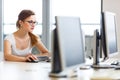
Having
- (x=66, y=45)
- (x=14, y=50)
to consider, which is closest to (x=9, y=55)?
(x=14, y=50)

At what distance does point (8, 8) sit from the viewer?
514 cm

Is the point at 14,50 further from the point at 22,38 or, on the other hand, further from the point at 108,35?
the point at 108,35

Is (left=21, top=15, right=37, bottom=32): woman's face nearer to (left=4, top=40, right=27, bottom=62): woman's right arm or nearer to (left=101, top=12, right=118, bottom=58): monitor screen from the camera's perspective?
(left=4, top=40, right=27, bottom=62): woman's right arm

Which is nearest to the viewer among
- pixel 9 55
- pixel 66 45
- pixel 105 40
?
pixel 66 45

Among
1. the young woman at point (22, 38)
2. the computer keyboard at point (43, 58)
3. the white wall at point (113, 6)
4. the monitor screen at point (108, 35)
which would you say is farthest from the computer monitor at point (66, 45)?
the white wall at point (113, 6)

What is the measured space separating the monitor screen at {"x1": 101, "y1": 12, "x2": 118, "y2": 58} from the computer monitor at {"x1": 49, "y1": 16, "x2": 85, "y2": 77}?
0.37 meters

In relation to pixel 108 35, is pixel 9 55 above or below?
below

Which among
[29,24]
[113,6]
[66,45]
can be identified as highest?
[113,6]

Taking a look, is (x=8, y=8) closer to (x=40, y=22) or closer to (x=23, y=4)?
(x=23, y=4)

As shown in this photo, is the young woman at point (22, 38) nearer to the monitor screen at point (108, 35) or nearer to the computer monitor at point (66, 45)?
the monitor screen at point (108, 35)

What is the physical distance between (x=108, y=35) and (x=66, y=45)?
2.52 ft

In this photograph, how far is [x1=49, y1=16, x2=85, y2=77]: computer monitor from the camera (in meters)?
1.61

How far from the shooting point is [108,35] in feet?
7.72

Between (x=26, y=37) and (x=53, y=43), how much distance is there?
160cm
